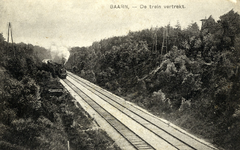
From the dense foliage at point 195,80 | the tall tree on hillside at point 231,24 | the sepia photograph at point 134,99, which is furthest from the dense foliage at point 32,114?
the tall tree on hillside at point 231,24

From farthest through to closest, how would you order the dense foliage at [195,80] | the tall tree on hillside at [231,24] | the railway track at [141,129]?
the tall tree on hillside at [231,24] < the dense foliage at [195,80] < the railway track at [141,129]

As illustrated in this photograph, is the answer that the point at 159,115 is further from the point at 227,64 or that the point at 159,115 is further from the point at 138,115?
the point at 227,64

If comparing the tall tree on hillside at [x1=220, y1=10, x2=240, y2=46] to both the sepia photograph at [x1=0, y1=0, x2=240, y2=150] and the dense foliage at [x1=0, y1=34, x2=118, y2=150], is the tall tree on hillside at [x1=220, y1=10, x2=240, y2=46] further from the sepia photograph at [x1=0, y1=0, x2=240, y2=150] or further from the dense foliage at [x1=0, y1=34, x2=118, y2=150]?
the dense foliage at [x1=0, y1=34, x2=118, y2=150]

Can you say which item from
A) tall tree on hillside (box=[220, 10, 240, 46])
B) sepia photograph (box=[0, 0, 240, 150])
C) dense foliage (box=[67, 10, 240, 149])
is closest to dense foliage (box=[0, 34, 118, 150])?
sepia photograph (box=[0, 0, 240, 150])

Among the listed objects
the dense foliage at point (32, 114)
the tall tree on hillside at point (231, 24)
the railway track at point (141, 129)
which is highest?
the tall tree on hillside at point (231, 24)

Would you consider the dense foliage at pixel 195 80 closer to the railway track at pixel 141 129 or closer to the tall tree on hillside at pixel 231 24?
the tall tree on hillside at pixel 231 24

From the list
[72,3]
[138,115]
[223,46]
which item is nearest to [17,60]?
[72,3]
